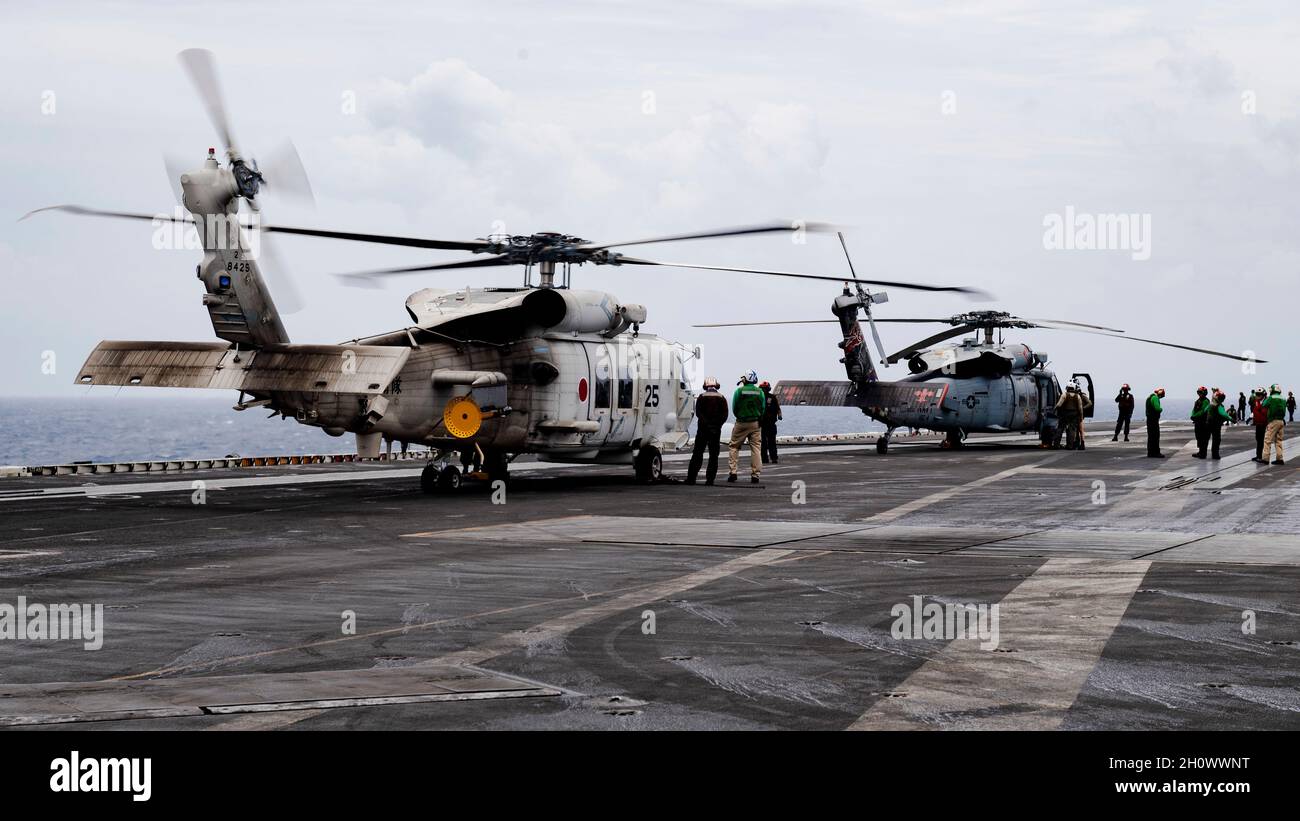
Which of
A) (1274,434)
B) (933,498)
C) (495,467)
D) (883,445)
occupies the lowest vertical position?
(933,498)

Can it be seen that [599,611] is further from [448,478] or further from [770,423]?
[770,423]

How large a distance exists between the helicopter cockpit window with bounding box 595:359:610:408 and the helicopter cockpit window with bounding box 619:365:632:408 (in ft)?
1.41

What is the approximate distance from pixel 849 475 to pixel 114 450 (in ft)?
361

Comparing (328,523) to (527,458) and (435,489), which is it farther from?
(527,458)

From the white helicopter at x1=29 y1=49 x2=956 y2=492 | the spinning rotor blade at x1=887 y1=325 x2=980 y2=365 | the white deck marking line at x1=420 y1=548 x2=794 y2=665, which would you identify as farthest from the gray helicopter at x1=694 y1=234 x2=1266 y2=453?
the white deck marking line at x1=420 y1=548 x2=794 y2=665

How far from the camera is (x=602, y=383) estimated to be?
27.2m

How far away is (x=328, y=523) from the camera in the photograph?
Result: 19609 mm

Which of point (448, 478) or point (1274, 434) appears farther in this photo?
point (1274, 434)

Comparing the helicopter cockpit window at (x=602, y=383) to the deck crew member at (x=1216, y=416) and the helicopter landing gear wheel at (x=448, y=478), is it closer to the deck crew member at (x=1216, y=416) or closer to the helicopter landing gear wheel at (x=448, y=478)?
the helicopter landing gear wheel at (x=448, y=478)

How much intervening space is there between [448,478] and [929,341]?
21.8 m

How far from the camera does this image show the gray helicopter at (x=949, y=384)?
40.6m

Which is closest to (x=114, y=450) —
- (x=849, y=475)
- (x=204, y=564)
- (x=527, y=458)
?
(x=527, y=458)

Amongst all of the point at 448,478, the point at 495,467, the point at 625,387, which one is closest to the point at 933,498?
the point at 625,387

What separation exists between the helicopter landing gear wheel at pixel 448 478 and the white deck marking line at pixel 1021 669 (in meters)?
14.3
